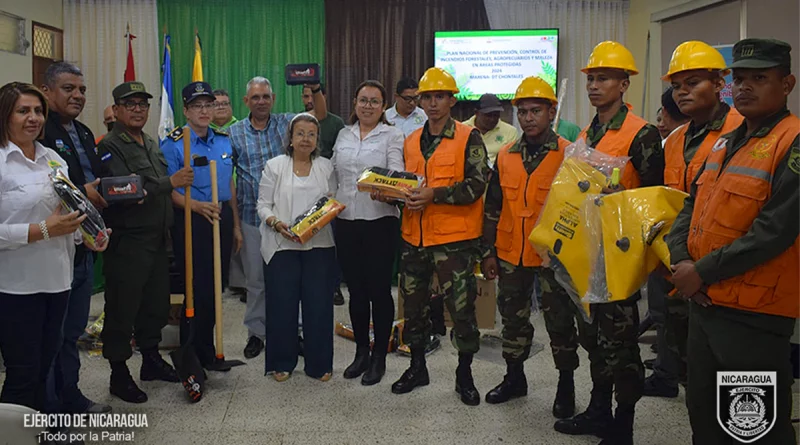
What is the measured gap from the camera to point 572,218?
7.95 feet

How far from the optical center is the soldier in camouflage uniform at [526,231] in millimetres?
2832

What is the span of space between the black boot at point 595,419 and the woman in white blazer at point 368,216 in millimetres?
1100

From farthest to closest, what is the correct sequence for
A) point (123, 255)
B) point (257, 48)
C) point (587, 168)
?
point (257, 48) < point (123, 255) < point (587, 168)

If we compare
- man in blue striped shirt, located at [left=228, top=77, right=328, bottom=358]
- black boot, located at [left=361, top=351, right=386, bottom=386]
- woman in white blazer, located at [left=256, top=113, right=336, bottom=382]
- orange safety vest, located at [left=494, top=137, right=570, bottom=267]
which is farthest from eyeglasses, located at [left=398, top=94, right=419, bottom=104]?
black boot, located at [left=361, top=351, right=386, bottom=386]

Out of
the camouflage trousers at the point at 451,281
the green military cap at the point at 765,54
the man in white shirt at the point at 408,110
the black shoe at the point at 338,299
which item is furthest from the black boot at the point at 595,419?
the man in white shirt at the point at 408,110

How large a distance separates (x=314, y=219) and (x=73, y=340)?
1266 millimetres

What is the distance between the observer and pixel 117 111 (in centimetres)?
310

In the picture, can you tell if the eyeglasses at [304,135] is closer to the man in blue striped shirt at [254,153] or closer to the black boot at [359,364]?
the man in blue striped shirt at [254,153]

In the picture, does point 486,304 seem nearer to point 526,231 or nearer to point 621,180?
point 526,231

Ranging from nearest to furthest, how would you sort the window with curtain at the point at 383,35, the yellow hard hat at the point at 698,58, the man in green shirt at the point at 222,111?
the yellow hard hat at the point at 698,58
the man in green shirt at the point at 222,111
the window with curtain at the point at 383,35

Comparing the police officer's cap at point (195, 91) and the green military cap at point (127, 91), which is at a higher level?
the police officer's cap at point (195, 91)

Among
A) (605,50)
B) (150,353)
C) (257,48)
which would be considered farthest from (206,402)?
(257,48)

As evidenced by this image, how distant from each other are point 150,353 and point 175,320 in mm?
721

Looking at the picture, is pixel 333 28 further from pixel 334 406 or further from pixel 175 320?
pixel 334 406
